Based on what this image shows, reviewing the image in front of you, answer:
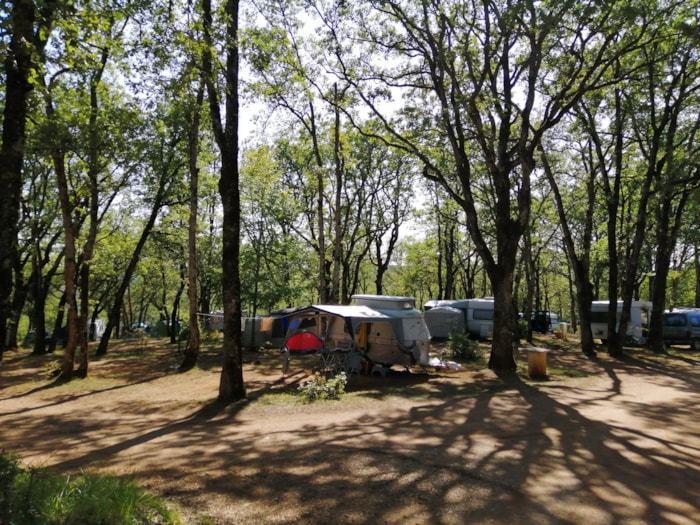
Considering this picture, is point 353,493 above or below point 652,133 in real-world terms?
below

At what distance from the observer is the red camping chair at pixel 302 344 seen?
13.8 metres

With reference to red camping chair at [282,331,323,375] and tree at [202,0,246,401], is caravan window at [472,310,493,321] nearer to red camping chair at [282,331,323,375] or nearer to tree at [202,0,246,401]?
red camping chair at [282,331,323,375]

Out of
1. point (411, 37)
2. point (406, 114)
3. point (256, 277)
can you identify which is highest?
point (411, 37)

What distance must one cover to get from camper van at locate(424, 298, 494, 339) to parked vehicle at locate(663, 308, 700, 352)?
8.78m

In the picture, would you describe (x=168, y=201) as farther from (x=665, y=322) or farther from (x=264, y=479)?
(x=665, y=322)

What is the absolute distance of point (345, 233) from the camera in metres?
31.4

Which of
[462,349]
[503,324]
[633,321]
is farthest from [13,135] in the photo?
[633,321]

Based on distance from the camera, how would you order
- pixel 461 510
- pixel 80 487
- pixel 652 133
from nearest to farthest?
pixel 80 487
pixel 461 510
pixel 652 133

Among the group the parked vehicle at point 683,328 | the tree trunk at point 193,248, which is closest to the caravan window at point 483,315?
the parked vehicle at point 683,328

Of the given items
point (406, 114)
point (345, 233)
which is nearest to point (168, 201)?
point (406, 114)

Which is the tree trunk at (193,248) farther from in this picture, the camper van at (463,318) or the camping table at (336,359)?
the camper van at (463,318)

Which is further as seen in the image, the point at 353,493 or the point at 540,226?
the point at 540,226

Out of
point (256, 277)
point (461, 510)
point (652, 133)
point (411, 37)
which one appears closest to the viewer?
point (461, 510)

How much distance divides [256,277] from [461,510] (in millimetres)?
21082
